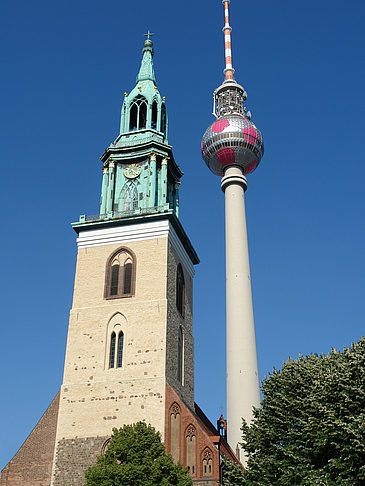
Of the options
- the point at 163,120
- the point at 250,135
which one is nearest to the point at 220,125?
the point at 250,135

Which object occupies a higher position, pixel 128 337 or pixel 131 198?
pixel 131 198

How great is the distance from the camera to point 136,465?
29.1 m

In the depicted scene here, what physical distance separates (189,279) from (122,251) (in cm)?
669

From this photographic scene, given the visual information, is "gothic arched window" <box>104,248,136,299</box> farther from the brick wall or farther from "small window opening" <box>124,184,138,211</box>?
the brick wall

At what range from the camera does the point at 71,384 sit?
37938 millimetres

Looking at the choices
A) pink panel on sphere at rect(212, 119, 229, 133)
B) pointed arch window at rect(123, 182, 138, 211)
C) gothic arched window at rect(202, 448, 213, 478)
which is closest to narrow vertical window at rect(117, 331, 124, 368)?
gothic arched window at rect(202, 448, 213, 478)

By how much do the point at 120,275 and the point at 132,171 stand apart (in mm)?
9686

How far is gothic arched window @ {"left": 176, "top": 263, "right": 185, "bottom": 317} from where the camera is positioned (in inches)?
1691

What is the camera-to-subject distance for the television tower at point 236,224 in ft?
150

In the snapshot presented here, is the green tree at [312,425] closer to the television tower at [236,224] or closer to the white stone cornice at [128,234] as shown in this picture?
the television tower at [236,224]

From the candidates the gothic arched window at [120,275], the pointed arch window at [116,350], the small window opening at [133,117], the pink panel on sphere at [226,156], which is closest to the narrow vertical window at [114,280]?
the gothic arched window at [120,275]

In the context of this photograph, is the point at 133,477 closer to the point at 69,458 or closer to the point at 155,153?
the point at 69,458

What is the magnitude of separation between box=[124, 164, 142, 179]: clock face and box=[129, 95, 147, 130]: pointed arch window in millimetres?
5120

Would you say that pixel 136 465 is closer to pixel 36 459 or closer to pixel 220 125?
pixel 36 459
